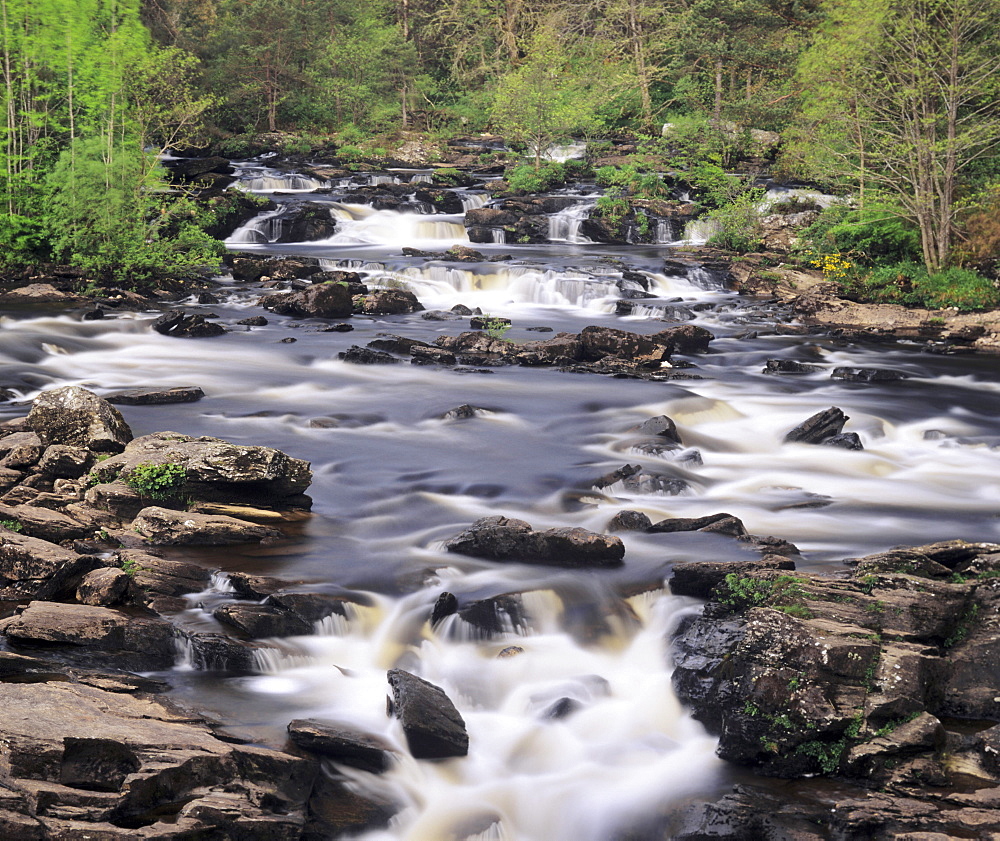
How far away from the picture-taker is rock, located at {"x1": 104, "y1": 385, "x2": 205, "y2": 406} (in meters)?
14.7

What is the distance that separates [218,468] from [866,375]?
1288 cm

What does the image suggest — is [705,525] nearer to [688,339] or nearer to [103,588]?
[103,588]

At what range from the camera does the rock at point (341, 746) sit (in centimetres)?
621

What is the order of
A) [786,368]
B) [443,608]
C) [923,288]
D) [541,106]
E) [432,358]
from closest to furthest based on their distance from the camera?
[443,608] < [432,358] < [786,368] < [923,288] < [541,106]

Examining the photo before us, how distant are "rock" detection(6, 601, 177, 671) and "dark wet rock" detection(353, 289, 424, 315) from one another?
16.2 metres

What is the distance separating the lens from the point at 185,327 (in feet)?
65.4

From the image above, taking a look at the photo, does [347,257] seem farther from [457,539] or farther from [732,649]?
[732,649]

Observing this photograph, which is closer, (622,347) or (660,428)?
(660,428)

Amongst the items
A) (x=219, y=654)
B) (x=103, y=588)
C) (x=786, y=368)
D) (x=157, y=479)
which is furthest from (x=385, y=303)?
(x=219, y=654)

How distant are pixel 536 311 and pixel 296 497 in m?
14.2

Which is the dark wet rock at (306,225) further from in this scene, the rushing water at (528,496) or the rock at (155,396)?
the rock at (155,396)

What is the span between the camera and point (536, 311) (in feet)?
78.5

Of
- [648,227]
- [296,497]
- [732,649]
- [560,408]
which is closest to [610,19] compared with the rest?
[648,227]

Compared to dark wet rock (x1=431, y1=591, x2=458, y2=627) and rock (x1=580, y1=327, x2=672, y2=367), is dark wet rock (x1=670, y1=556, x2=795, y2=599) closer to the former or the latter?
dark wet rock (x1=431, y1=591, x2=458, y2=627)
